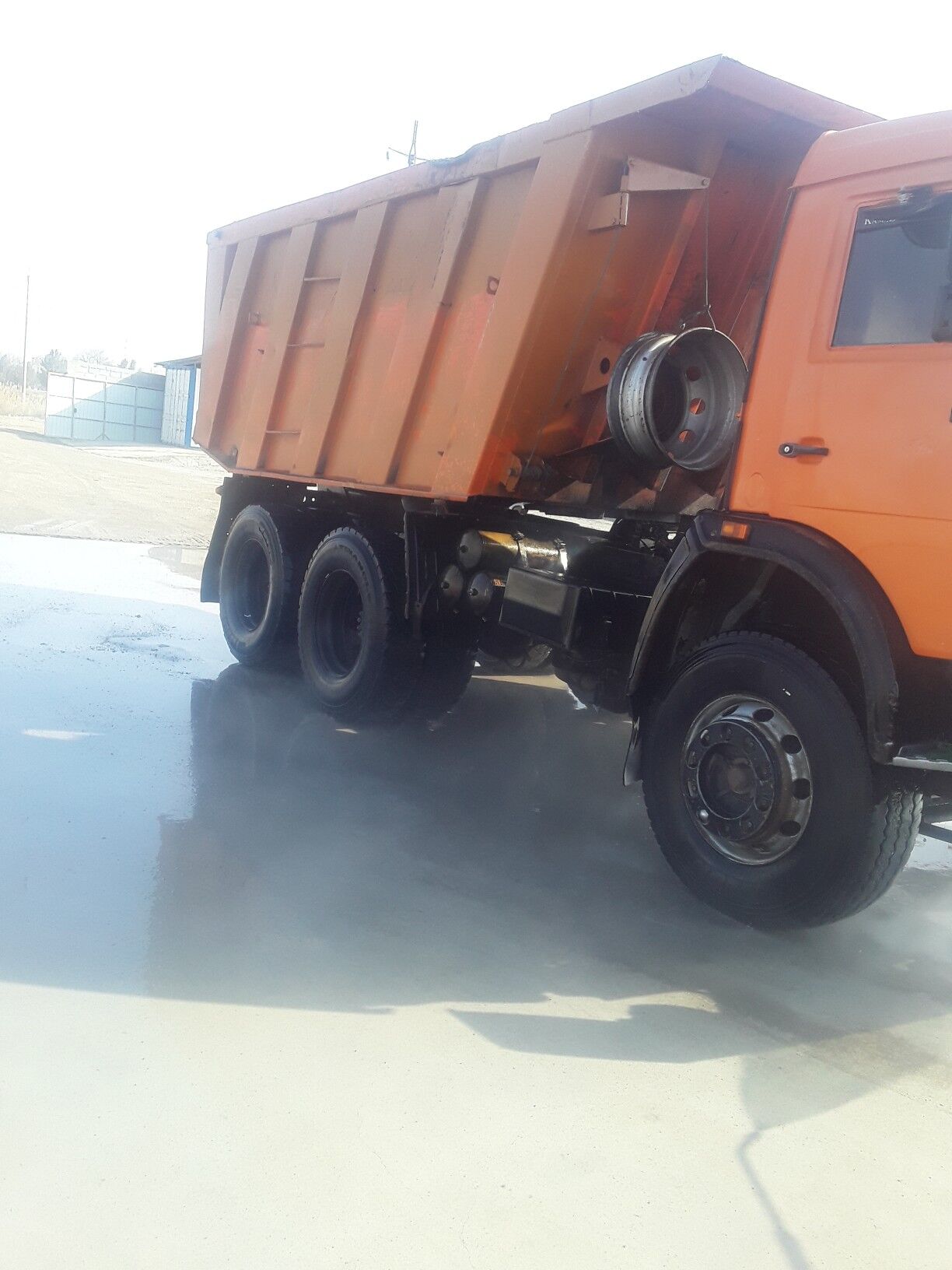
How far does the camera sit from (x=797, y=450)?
4.12m

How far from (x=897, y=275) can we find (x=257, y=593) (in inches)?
228

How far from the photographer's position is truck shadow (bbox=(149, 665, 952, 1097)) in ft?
11.5

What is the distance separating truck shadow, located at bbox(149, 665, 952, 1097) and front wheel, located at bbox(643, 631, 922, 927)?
0.25m

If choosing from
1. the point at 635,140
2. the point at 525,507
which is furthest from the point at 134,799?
the point at 635,140

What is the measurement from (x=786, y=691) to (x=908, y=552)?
2.12ft

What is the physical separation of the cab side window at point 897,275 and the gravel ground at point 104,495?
12164 millimetres

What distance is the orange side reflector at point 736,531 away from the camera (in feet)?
14.0

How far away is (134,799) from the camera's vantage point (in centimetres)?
513

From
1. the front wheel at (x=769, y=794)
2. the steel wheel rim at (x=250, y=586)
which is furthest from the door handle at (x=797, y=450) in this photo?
the steel wheel rim at (x=250, y=586)

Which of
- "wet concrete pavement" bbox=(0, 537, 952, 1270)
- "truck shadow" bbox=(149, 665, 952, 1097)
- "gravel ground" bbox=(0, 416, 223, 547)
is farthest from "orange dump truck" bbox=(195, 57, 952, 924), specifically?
"gravel ground" bbox=(0, 416, 223, 547)

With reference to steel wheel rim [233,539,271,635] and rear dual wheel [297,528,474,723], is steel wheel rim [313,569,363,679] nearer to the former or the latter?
rear dual wheel [297,528,474,723]

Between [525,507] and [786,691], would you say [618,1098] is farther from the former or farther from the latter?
[525,507]

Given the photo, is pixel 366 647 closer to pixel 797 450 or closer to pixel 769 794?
pixel 769 794

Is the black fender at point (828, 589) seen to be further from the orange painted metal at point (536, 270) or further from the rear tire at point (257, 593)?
the rear tire at point (257, 593)
